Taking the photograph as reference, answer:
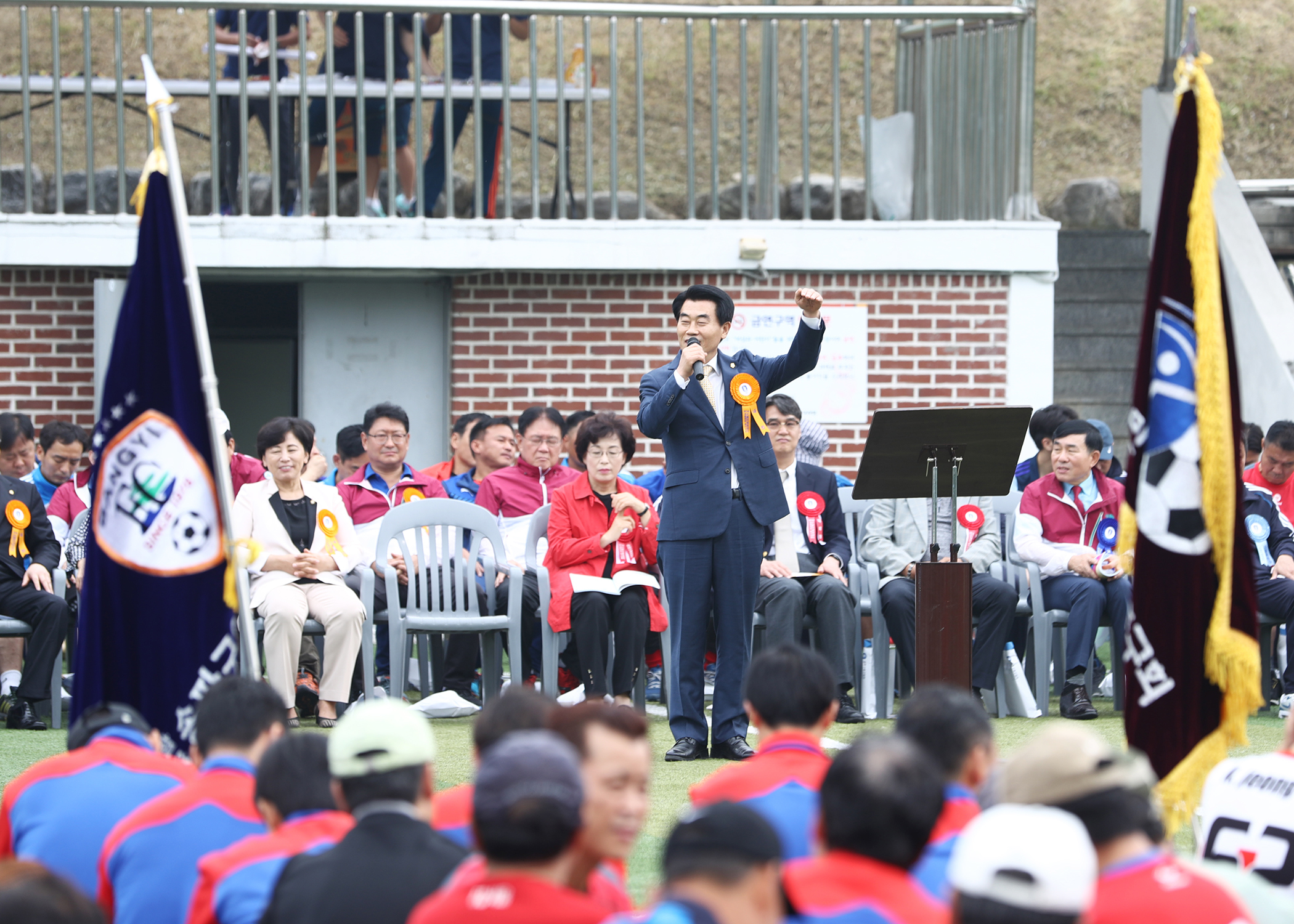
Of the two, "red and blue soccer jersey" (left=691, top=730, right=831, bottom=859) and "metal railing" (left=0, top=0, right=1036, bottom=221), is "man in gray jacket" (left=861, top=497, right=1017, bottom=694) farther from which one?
"red and blue soccer jersey" (left=691, top=730, right=831, bottom=859)

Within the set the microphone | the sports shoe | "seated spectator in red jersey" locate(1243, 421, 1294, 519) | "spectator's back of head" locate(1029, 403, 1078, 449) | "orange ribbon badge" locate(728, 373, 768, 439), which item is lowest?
the sports shoe

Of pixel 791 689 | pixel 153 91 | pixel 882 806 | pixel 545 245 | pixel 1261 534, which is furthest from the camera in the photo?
pixel 545 245

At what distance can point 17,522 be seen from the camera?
25.8 ft

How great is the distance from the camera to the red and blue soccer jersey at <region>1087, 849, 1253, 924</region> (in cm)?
246

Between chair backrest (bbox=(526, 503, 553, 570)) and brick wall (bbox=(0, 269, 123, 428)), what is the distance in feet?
11.5

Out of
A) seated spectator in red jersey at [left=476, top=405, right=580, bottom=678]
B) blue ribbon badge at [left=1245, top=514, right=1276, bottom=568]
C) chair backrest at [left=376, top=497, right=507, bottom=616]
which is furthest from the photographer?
seated spectator in red jersey at [left=476, top=405, right=580, bottom=678]

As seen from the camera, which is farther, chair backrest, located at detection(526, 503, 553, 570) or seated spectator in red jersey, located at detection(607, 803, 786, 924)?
chair backrest, located at detection(526, 503, 553, 570)

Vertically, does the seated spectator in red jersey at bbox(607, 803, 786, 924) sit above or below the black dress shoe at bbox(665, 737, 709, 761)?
above

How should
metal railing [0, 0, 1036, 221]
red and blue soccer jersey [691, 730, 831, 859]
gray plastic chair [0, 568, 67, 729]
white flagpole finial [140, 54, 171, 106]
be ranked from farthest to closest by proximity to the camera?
metal railing [0, 0, 1036, 221]
gray plastic chair [0, 568, 67, 729]
white flagpole finial [140, 54, 171, 106]
red and blue soccer jersey [691, 730, 831, 859]

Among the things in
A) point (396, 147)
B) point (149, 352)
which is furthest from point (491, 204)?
point (149, 352)

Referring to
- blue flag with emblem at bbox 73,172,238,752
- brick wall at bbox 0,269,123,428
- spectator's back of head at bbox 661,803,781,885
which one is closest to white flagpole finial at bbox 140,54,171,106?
blue flag with emblem at bbox 73,172,238,752

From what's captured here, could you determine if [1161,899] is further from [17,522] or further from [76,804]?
[17,522]

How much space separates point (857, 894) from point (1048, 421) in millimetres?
7014

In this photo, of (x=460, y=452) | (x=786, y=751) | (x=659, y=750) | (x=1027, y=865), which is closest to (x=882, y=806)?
(x=1027, y=865)
